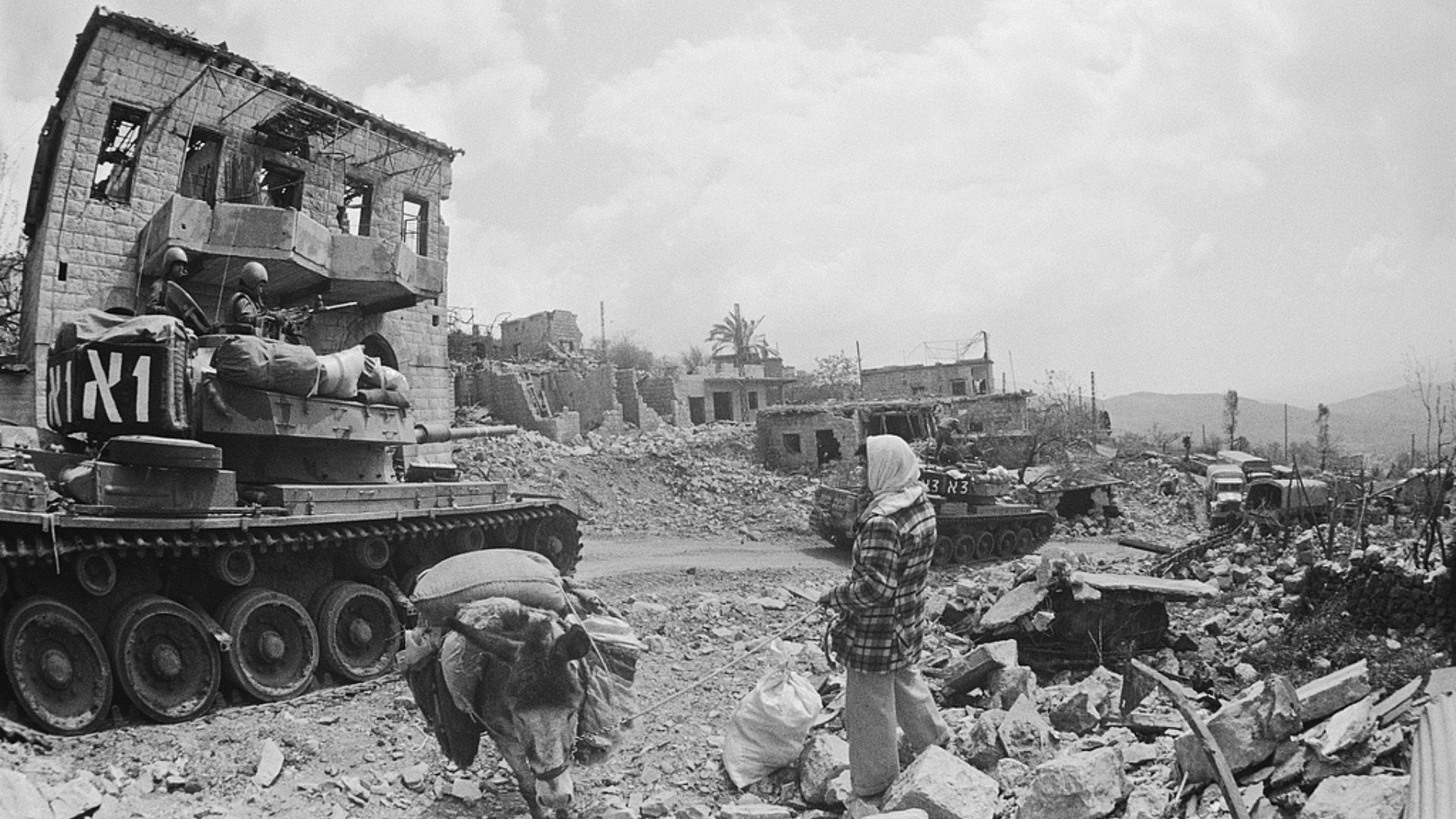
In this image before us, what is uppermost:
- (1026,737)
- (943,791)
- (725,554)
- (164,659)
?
(164,659)

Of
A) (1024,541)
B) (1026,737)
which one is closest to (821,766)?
(1026,737)

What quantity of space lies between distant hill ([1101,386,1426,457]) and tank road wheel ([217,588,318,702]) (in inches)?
1806

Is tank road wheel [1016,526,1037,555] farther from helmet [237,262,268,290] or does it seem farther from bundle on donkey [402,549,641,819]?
bundle on donkey [402,549,641,819]

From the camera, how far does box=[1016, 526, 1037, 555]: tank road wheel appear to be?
1847 centimetres

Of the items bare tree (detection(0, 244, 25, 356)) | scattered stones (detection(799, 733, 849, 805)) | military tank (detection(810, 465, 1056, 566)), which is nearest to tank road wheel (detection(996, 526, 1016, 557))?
military tank (detection(810, 465, 1056, 566))

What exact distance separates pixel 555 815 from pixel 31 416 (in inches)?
588

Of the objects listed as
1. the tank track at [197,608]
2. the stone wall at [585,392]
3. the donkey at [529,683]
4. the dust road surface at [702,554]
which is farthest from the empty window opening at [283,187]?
the donkey at [529,683]

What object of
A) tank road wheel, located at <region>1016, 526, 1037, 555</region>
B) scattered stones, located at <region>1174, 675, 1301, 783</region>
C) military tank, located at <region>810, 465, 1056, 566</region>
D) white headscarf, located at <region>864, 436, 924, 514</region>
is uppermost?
white headscarf, located at <region>864, 436, 924, 514</region>

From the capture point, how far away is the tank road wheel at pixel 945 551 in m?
16.6

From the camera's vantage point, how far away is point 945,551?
16750 millimetres

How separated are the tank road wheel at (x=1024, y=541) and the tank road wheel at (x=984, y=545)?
0.82 m

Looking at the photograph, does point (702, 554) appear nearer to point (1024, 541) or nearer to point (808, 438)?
point (1024, 541)

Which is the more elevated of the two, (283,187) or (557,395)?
(283,187)

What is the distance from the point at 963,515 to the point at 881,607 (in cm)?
1323
